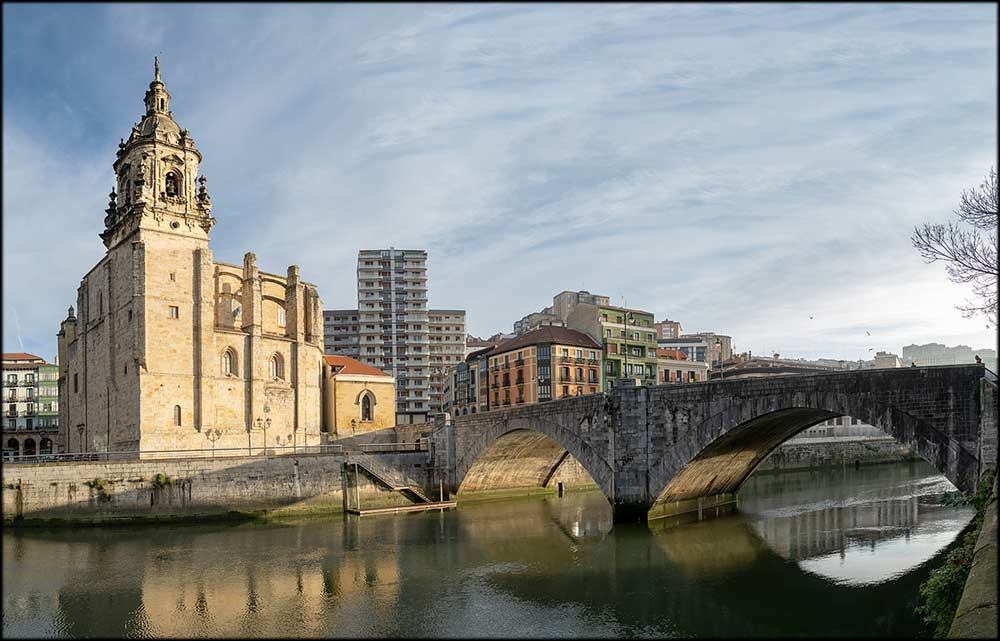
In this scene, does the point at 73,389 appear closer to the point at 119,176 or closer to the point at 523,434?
the point at 119,176

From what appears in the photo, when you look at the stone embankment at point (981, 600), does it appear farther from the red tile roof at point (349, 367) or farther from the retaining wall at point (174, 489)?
the red tile roof at point (349, 367)

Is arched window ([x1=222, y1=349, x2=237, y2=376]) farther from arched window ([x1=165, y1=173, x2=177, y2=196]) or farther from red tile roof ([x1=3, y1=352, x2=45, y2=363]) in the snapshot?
red tile roof ([x1=3, y1=352, x2=45, y2=363])

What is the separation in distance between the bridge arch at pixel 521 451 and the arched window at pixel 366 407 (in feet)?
65.5

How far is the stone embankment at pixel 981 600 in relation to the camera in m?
12.0

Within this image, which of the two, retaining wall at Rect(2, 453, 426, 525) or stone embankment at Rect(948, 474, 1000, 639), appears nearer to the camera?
stone embankment at Rect(948, 474, 1000, 639)

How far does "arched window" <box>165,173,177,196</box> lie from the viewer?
2258 inches

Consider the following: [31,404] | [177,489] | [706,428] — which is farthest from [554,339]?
[31,404]

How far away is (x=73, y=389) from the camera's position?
209ft

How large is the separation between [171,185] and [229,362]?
14.0 m

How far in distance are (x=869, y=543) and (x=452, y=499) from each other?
2583 cm

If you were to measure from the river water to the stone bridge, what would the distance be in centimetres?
255

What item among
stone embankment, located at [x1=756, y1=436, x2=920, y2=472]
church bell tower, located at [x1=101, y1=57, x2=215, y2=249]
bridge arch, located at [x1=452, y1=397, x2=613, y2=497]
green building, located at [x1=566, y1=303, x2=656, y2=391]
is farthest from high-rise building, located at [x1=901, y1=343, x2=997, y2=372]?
church bell tower, located at [x1=101, y1=57, x2=215, y2=249]

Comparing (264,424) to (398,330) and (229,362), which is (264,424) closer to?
(229,362)

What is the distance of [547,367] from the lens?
71.3 metres
